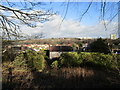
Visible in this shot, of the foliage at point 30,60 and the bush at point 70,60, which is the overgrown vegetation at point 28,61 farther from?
the bush at point 70,60

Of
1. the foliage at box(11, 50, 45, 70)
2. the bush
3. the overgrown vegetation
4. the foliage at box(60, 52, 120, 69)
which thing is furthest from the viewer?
the bush

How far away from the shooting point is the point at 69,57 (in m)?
9.18

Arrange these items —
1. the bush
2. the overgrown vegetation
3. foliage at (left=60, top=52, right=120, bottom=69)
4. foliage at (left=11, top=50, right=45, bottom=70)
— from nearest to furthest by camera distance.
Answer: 1. the overgrown vegetation
2. foliage at (left=11, top=50, right=45, bottom=70)
3. foliage at (left=60, top=52, right=120, bottom=69)
4. the bush

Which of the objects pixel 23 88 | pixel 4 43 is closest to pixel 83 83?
pixel 23 88

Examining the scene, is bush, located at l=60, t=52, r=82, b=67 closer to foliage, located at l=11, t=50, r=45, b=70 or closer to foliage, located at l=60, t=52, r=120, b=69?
foliage, located at l=60, t=52, r=120, b=69

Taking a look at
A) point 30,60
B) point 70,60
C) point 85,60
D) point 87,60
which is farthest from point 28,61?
point 87,60

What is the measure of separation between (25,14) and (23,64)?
11.0 ft

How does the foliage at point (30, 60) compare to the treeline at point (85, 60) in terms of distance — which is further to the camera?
the treeline at point (85, 60)

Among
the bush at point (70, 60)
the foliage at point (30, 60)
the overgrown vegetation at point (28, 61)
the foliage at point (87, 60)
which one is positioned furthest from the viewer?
the bush at point (70, 60)

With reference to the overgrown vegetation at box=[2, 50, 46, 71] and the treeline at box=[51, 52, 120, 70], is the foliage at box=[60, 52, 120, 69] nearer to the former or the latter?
the treeline at box=[51, 52, 120, 70]

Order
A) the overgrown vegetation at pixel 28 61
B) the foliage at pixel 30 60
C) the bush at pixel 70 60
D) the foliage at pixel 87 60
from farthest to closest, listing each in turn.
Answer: the bush at pixel 70 60 < the foliage at pixel 87 60 < the foliage at pixel 30 60 < the overgrown vegetation at pixel 28 61

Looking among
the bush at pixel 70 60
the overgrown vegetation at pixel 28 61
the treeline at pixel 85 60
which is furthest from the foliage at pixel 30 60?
the bush at pixel 70 60

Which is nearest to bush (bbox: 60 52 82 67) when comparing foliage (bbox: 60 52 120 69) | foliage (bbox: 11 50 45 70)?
foliage (bbox: 60 52 120 69)

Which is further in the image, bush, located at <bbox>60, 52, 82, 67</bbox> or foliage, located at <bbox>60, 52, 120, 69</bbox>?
bush, located at <bbox>60, 52, 82, 67</bbox>
